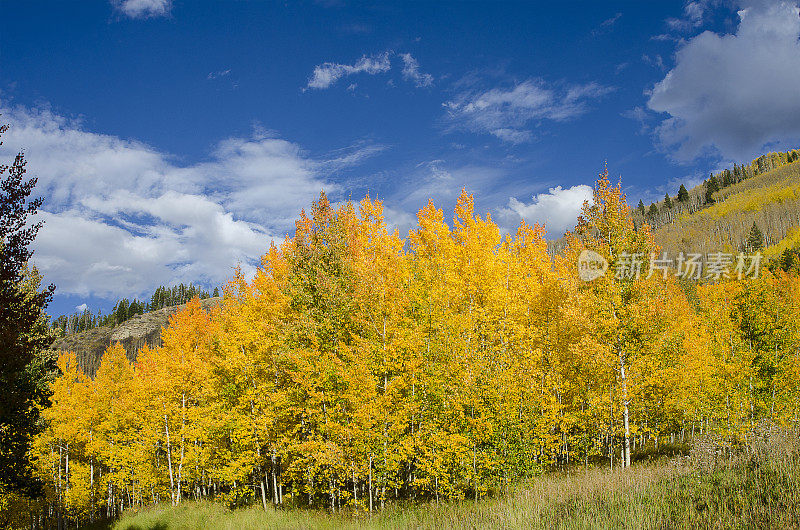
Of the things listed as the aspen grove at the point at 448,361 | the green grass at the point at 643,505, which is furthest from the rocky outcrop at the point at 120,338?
the green grass at the point at 643,505

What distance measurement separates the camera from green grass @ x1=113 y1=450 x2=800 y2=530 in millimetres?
7520

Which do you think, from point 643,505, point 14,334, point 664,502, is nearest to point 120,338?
point 14,334

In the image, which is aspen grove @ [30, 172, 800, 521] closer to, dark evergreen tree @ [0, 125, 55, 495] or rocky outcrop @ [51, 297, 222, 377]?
dark evergreen tree @ [0, 125, 55, 495]

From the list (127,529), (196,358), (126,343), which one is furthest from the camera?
(126,343)

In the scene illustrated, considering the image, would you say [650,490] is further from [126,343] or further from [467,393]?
[126,343]

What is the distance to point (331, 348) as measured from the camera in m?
17.1

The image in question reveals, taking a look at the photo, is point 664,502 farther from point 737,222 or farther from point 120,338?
point 737,222

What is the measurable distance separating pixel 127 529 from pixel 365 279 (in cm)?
2193

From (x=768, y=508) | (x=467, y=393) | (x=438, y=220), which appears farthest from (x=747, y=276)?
(x=768, y=508)

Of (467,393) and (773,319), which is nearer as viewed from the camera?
(467,393)

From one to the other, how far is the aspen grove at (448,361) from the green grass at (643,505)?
4.72 ft

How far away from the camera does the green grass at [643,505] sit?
7.52 metres

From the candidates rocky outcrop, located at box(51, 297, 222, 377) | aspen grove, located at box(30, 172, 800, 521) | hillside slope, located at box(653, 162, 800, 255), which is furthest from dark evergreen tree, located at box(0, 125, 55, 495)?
hillside slope, located at box(653, 162, 800, 255)

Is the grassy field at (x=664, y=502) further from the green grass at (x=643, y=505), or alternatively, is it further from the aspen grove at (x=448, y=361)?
the aspen grove at (x=448, y=361)
